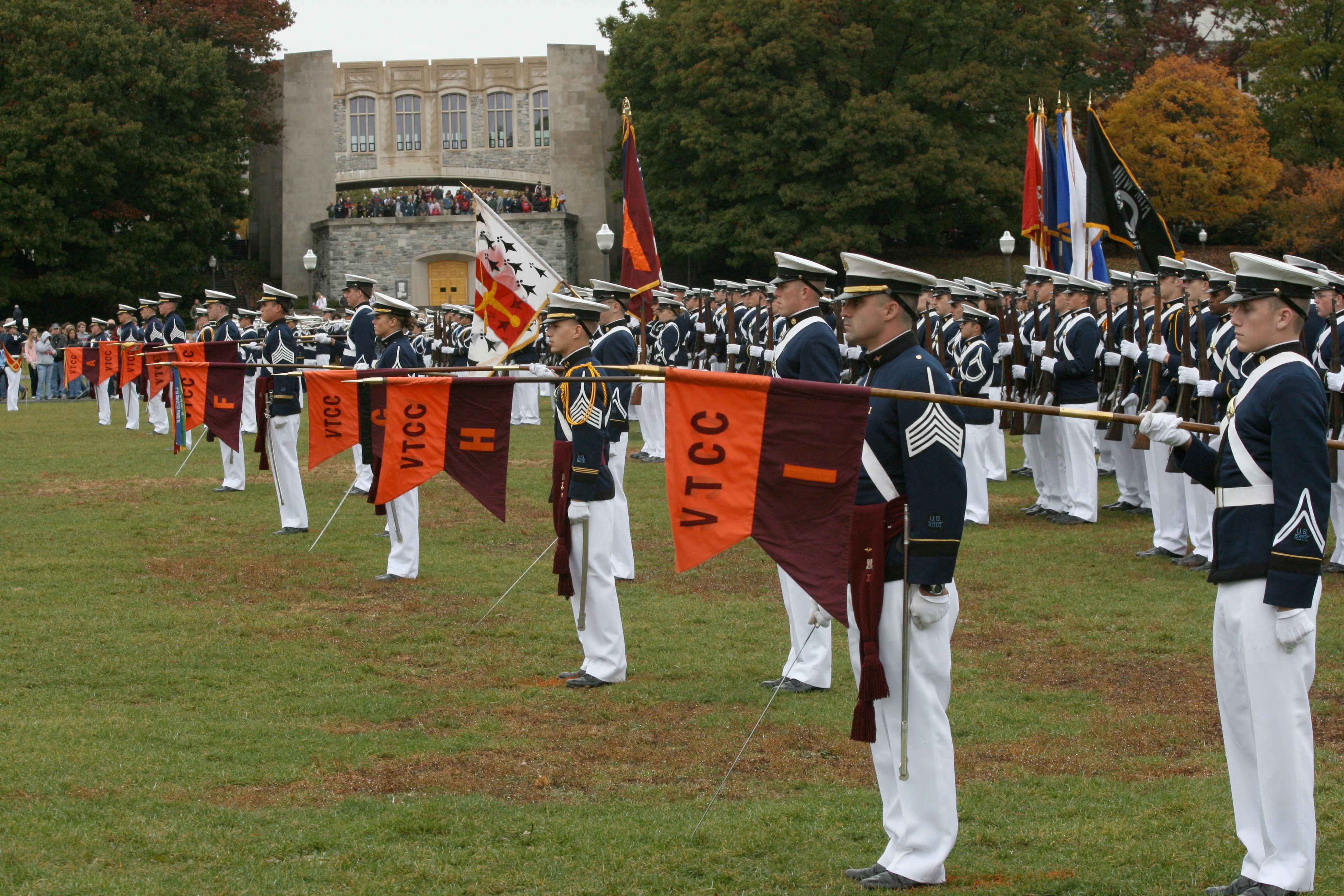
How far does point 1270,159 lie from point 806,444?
180 feet

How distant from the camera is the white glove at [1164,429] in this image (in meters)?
Result: 5.06

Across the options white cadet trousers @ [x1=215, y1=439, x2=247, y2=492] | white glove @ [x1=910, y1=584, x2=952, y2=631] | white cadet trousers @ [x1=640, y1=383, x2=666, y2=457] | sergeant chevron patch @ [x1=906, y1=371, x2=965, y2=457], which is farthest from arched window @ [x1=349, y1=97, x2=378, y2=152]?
white glove @ [x1=910, y1=584, x2=952, y2=631]

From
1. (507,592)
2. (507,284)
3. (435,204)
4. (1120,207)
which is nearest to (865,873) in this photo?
(507,592)

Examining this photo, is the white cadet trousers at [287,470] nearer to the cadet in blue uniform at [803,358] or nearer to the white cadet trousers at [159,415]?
the cadet in blue uniform at [803,358]

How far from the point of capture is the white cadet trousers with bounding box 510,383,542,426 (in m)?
27.4

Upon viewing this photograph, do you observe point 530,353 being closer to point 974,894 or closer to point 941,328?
point 941,328

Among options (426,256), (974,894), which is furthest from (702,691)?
(426,256)

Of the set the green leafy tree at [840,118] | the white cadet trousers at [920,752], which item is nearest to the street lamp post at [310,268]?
the green leafy tree at [840,118]

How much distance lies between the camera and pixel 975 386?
15195mm

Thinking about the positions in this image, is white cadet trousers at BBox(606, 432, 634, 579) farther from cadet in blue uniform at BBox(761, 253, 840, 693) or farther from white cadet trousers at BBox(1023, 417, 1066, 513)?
white cadet trousers at BBox(1023, 417, 1066, 513)

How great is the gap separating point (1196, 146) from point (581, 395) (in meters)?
50.0

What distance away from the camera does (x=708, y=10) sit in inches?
2176

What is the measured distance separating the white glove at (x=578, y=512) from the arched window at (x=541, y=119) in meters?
63.3

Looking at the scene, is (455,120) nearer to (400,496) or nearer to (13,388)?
(13,388)
